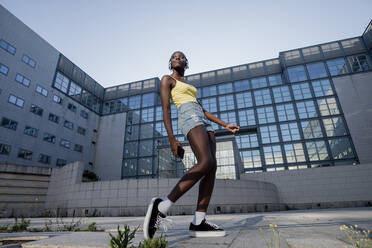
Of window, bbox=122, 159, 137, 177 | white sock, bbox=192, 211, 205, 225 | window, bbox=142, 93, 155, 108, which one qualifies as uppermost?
window, bbox=142, 93, 155, 108

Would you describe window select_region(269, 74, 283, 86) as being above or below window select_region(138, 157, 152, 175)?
above

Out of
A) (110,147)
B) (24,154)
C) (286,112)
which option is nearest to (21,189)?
(24,154)

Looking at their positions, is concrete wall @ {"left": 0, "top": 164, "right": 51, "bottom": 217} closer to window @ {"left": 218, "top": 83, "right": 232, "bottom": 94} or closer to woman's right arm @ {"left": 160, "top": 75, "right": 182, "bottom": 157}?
woman's right arm @ {"left": 160, "top": 75, "right": 182, "bottom": 157}

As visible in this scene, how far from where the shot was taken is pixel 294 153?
24.2 m

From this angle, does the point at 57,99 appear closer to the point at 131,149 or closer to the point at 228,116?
the point at 131,149

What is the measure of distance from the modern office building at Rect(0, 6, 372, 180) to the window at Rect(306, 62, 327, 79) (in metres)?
0.12

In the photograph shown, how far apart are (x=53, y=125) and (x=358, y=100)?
3875cm

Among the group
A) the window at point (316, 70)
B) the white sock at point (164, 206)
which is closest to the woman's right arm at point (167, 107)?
the white sock at point (164, 206)

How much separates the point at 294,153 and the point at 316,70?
12505mm

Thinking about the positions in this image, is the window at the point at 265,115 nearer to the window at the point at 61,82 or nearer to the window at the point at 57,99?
the window at the point at 57,99

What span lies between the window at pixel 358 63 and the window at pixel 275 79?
887 cm

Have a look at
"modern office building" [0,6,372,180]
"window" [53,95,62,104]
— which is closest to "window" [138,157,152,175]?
"modern office building" [0,6,372,180]

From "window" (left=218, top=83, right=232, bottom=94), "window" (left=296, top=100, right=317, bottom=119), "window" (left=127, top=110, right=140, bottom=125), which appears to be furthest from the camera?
"window" (left=127, top=110, right=140, bottom=125)

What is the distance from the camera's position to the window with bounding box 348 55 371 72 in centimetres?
→ 2589
